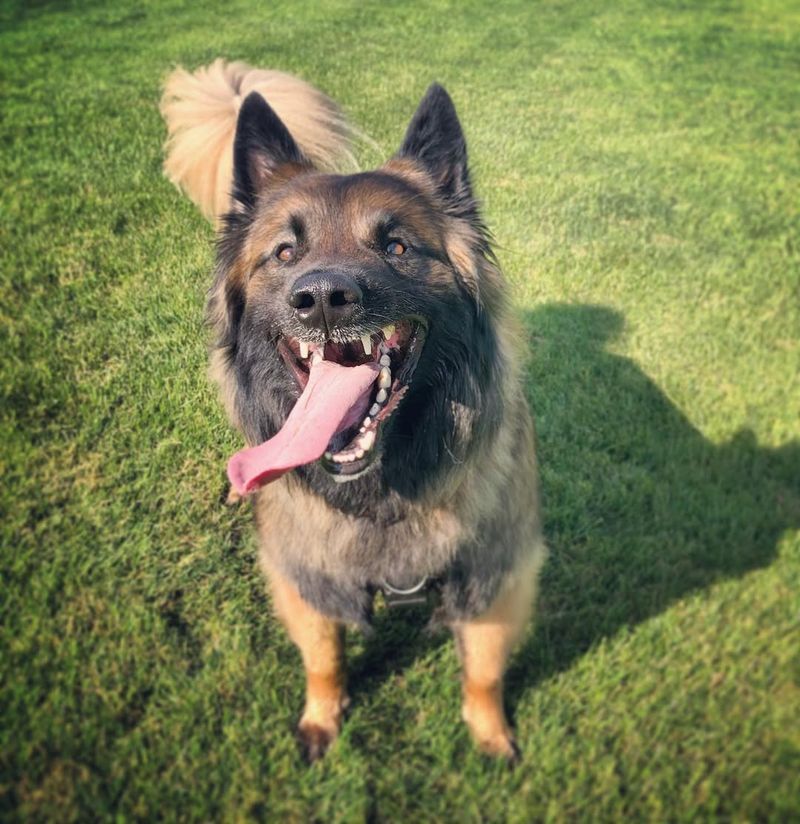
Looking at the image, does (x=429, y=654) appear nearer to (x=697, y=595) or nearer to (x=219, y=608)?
(x=219, y=608)

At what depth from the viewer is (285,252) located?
2.29 m

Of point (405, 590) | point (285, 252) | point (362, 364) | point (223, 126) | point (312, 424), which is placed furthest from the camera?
point (223, 126)

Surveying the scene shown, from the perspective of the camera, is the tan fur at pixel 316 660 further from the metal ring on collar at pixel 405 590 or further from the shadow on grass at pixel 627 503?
the shadow on grass at pixel 627 503

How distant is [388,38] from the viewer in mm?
10977

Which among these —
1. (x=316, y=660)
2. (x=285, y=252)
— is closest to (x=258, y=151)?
(x=285, y=252)

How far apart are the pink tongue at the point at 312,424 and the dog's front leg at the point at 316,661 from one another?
71cm

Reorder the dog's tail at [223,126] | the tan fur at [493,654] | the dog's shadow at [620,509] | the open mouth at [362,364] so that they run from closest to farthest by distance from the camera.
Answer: the open mouth at [362,364] → the tan fur at [493,654] → the dog's shadow at [620,509] → the dog's tail at [223,126]

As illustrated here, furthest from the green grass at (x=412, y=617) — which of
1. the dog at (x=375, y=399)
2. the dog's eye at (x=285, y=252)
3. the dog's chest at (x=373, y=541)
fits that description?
the dog's eye at (x=285, y=252)

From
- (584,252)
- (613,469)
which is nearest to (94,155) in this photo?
(584,252)

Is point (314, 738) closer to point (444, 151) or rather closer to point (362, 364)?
point (362, 364)

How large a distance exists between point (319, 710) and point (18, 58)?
10.00 m

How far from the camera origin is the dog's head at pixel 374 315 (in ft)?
6.81

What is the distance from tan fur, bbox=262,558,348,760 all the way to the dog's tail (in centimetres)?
213

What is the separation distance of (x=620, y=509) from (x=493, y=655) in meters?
1.47
